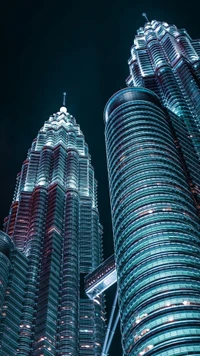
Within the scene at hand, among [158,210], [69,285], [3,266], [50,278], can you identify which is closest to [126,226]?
[158,210]

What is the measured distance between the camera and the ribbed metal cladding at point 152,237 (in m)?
69.1

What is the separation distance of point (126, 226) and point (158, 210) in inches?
262

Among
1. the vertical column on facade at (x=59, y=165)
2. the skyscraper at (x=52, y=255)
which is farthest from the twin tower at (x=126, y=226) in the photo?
the vertical column on facade at (x=59, y=165)

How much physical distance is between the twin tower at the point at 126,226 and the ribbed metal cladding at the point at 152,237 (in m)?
0.20

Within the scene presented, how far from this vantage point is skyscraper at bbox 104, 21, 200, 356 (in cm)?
7006

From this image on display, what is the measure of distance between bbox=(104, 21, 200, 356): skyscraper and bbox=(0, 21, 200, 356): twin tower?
20 centimetres

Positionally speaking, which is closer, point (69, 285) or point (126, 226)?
point (126, 226)

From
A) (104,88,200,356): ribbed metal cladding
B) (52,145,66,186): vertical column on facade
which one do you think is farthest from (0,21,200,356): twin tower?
(52,145,66,186): vertical column on facade

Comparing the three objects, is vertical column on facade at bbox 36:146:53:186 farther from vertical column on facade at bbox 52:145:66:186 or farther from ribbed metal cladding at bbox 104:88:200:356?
ribbed metal cladding at bbox 104:88:200:356

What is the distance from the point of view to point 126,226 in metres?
89.0

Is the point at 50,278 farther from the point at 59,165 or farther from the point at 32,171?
the point at 32,171

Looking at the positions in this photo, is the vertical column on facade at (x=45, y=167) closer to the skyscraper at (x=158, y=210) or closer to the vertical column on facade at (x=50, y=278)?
the vertical column on facade at (x=50, y=278)

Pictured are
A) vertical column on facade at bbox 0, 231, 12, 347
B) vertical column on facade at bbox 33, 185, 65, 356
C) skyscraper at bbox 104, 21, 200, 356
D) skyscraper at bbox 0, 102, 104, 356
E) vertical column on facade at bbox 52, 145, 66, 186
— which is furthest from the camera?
vertical column on facade at bbox 52, 145, 66, 186

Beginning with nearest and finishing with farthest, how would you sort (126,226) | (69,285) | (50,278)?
(126,226)
(50,278)
(69,285)
